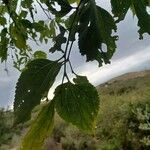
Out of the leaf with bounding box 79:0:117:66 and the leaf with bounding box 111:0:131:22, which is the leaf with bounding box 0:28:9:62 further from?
the leaf with bounding box 111:0:131:22

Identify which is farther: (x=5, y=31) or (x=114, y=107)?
(x=114, y=107)

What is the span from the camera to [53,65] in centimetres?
73

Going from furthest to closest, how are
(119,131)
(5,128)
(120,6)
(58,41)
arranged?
(5,128) < (119,131) < (58,41) < (120,6)

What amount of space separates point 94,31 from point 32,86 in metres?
0.21

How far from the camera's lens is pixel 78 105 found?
706mm

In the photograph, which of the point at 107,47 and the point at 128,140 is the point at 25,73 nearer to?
the point at 107,47

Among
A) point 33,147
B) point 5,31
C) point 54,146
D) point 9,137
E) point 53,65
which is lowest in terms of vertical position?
point 33,147

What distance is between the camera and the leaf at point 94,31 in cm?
84

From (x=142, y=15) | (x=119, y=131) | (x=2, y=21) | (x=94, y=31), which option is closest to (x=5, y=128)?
(x=119, y=131)

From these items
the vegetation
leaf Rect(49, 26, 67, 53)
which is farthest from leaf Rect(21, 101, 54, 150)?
the vegetation

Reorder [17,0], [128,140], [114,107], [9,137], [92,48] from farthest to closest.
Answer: [9,137], [114,107], [128,140], [17,0], [92,48]

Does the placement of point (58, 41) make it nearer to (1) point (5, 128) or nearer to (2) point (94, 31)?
(2) point (94, 31)

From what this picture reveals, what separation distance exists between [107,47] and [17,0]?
1012 millimetres

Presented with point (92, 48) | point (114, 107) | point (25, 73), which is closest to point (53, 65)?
point (25, 73)
